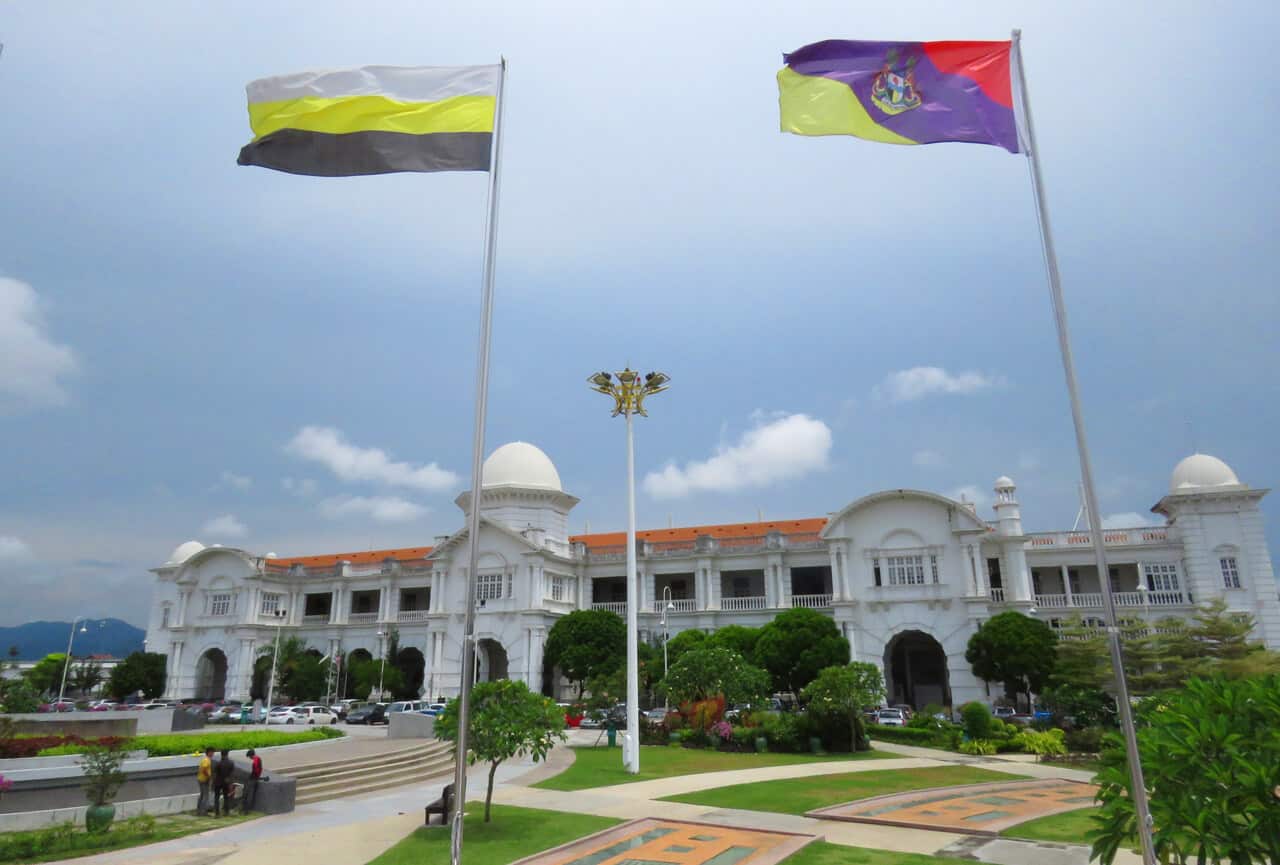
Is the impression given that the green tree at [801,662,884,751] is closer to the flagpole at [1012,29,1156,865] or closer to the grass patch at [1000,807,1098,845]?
the grass patch at [1000,807,1098,845]

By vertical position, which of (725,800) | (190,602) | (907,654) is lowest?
(725,800)

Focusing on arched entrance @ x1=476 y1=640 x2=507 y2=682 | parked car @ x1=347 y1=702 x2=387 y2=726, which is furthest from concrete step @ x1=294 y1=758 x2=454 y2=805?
arched entrance @ x1=476 y1=640 x2=507 y2=682

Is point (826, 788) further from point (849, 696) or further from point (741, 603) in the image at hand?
point (741, 603)

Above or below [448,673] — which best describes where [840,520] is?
above

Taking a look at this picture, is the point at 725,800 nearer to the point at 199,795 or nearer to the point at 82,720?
the point at 199,795

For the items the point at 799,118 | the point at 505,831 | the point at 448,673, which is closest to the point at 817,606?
the point at 448,673

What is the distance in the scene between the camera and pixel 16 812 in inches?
548

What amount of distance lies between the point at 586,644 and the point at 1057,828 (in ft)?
106

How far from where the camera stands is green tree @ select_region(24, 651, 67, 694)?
65562mm

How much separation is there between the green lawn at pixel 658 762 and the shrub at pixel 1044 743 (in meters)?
4.73

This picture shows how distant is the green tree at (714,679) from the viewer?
101 ft

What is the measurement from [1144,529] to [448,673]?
4136 cm

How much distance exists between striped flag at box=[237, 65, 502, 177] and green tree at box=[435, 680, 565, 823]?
9384mm

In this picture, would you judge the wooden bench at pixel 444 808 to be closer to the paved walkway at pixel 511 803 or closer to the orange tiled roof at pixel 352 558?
the paved walkway at pixel 511 803
